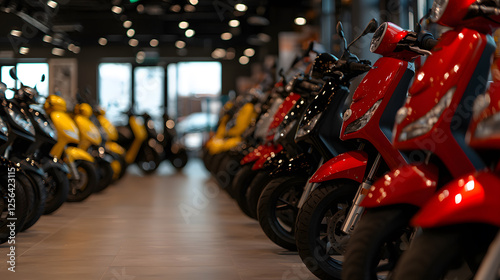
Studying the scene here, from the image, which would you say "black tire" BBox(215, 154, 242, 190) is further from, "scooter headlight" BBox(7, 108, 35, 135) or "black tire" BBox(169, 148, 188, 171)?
"black tire" BBox(169, 148, 188, 171)

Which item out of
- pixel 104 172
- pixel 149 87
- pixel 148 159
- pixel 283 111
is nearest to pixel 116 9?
pixel 148 159

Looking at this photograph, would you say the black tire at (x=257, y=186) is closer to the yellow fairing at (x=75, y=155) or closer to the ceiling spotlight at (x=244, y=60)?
the yellow fairing at (x=75, y=155)

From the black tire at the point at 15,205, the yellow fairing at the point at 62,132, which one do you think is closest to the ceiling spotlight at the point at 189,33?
the yellow fairing at the point at 62,132

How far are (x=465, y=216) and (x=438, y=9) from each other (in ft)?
2.66

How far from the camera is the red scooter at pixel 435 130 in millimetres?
1999

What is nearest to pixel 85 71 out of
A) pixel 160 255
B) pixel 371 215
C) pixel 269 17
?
pixel 269 17

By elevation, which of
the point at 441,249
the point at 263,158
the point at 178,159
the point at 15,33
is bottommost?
the point at 178,159

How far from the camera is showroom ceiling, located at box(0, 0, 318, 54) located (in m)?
11.7

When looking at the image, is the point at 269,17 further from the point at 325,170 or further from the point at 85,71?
the point at 325,170

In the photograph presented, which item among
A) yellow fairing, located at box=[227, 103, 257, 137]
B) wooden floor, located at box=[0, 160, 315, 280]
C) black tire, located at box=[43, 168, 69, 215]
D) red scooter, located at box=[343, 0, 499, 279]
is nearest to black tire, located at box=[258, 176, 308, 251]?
wooden floor, located at box=[0, 160, 315, 280]

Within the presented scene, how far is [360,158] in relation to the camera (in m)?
2.97

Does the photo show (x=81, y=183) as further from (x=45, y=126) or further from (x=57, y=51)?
(x=57, y=51)

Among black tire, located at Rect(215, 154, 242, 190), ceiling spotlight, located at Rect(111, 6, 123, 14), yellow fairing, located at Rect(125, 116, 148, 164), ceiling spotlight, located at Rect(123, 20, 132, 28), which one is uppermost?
ceiling spotlight, located at Rect(111, 6, 123, 14)

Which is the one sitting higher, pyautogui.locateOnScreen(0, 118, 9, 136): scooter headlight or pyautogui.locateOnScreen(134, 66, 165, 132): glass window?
pyautogui.locateOnScreen(0, 118, 9, 136): scooter headlight
